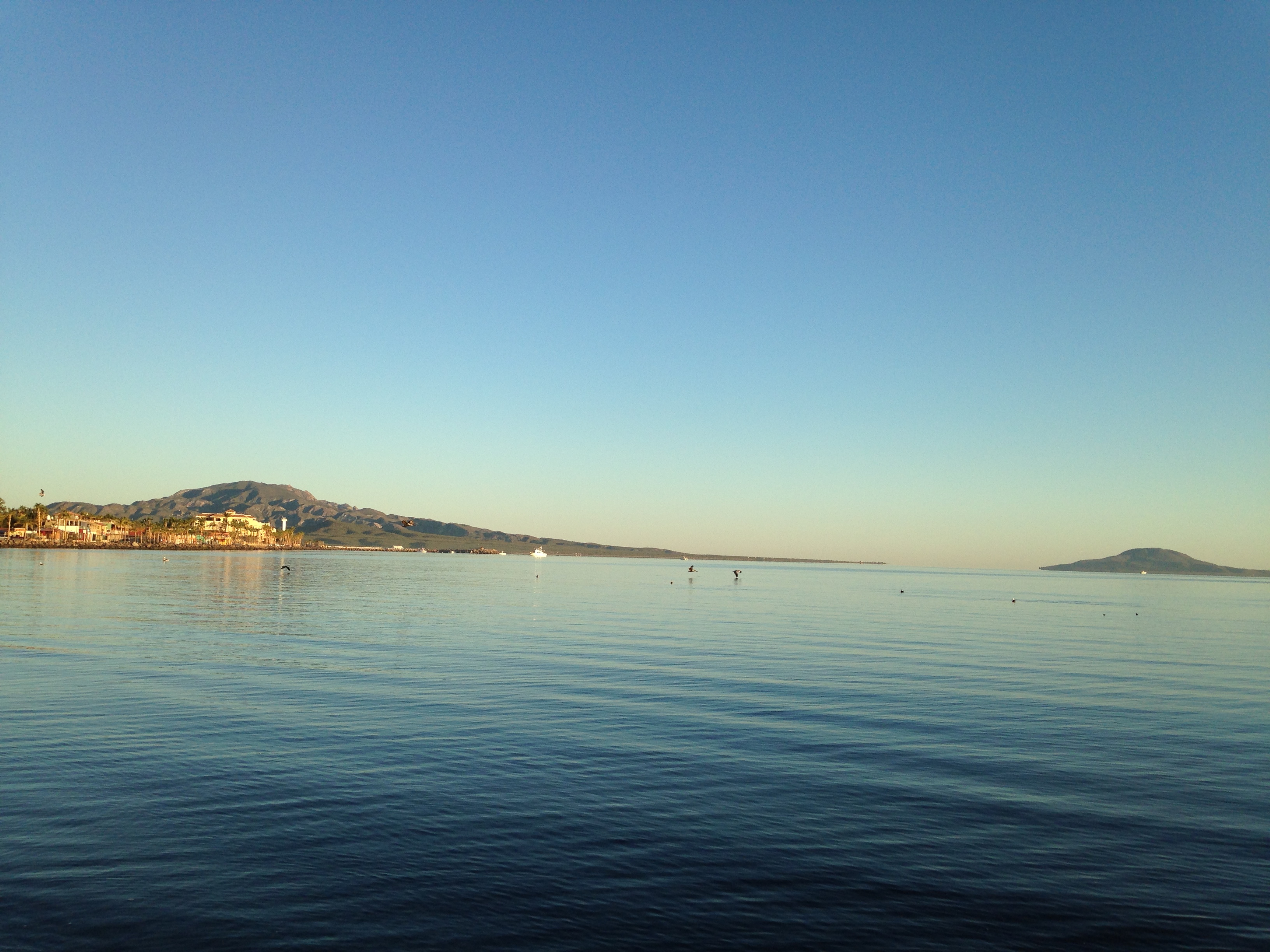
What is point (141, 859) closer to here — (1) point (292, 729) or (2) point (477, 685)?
(1) point (292, 729)

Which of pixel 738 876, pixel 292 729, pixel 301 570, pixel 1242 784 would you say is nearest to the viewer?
pixel 738 876

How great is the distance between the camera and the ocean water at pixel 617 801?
1391 cm

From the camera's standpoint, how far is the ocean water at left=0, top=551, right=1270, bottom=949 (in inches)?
547

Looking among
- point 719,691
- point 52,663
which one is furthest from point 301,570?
point 719,691

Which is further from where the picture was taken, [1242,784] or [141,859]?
[1242,784]

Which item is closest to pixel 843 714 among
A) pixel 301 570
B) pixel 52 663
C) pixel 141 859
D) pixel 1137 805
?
pixel 1137 805

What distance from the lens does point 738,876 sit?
1576 cm

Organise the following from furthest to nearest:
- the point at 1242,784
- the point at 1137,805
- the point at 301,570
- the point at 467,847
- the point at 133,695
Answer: the point at 301,570, the point at 133,695, the point at 1242,784, the point at 1137,805, the point at 467,847

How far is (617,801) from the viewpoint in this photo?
20.4 meters

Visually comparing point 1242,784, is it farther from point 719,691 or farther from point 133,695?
point 133,695

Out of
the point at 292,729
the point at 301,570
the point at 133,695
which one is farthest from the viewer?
the point at 301,570

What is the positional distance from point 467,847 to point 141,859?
606 cm

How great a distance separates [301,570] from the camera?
196625 mm

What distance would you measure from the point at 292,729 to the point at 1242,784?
93.8 feet
